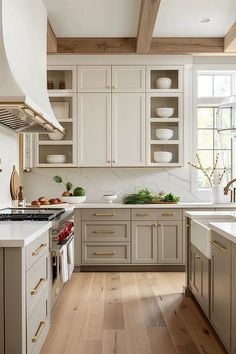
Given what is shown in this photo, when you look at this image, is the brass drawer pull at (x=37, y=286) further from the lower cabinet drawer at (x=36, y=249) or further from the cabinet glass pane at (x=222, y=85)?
the cabinet glass pane at (x=222, y=85)

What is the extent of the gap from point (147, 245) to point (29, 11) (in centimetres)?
289

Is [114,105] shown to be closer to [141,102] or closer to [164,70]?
[141,102]

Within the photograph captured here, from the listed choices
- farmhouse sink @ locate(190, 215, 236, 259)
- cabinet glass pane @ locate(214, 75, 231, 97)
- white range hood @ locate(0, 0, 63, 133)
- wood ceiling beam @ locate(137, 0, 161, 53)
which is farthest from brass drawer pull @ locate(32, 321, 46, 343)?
cabinet glass pane @ locate(214, 75, 231, 97)

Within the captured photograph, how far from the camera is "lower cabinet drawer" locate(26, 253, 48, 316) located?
2219 millimetres

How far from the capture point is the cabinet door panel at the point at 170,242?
492 centimetres

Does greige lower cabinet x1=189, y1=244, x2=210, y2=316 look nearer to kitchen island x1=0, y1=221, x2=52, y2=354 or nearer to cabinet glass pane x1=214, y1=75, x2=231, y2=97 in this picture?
kitchen island x1=0, y1=221, x2=52, y2=354

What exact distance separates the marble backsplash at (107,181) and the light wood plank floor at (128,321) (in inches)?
54.4

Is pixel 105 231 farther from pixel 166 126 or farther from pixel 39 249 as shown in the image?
pixel 39 249

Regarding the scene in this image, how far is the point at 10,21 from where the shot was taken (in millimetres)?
2822

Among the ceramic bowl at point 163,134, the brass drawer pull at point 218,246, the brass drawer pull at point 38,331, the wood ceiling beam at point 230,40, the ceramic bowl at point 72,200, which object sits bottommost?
the brass drawer pull at point 38,331

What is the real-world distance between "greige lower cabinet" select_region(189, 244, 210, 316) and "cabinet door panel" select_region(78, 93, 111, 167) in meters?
2.02

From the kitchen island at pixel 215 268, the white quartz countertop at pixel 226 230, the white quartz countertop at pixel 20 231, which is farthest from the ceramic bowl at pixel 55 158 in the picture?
the white quartz countertop at pixel 226 230

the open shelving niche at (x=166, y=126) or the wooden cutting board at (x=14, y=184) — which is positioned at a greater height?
the open shelving niche at (x=166, y=126)

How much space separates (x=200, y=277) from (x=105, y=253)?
187 cm
